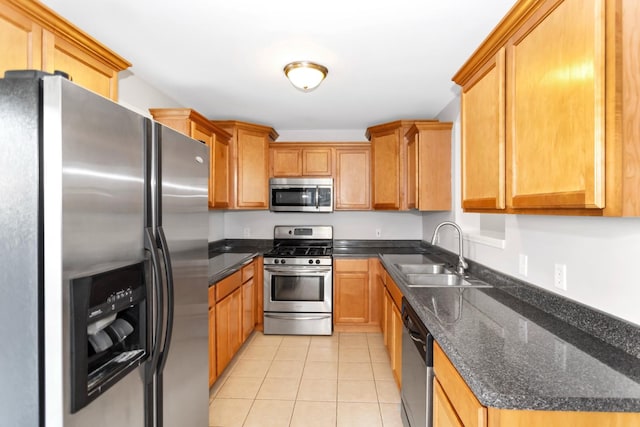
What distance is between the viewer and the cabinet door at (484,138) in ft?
4.73

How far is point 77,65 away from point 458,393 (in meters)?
2.13

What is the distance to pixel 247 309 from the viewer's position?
11.3 ft

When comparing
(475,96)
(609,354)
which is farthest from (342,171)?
(609,354)

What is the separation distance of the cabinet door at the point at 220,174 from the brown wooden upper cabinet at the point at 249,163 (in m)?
0.09

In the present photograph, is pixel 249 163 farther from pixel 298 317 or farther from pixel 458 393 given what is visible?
pixel 458 393

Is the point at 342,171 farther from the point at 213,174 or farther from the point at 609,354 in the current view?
the point at 609,354

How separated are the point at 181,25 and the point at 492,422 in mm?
2273

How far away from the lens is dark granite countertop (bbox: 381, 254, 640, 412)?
0.89 m

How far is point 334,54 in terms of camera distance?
7.27 feet

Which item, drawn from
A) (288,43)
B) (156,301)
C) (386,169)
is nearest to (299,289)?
(386,169)

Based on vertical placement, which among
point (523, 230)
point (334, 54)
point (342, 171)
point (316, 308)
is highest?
point (334, 54)

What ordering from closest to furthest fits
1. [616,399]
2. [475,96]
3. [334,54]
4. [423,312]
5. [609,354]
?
[616,399] → [609,354] → [423,312] → [475,96] → [334,54]

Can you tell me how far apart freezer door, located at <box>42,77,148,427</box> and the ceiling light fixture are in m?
1.49

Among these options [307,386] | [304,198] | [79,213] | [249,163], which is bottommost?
[307,386]
